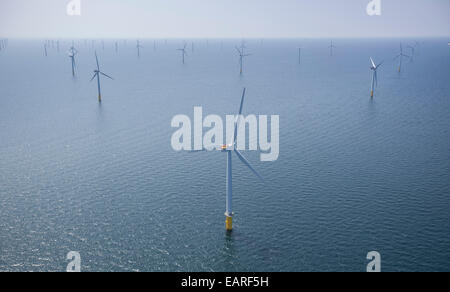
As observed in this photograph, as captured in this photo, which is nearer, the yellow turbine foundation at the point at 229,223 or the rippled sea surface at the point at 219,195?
the rippled sea surface at the point at 219,195

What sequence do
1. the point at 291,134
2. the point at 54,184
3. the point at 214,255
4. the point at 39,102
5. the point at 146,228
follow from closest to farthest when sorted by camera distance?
the point at 214,255, the point at 146,228, the point at 54,184, the point at 291,134, the point at 39,102

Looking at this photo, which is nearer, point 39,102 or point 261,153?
point 261,153

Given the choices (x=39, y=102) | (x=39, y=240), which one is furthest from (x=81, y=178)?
(x=39, y=102)

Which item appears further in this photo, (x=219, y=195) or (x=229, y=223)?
(x=219, y=195)

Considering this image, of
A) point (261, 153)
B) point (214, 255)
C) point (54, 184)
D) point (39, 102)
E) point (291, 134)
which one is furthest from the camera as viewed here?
point (39, 102)

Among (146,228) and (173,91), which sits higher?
(173,91)

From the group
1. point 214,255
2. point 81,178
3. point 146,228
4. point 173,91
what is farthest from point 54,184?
point 173,91

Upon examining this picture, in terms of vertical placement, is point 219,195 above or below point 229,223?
above

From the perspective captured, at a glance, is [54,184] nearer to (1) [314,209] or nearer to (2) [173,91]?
(1) [314,209]

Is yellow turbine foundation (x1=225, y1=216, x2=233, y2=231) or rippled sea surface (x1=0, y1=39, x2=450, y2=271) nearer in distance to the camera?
rippled sea surface (x1=0, y1=39, x2=450, y2=271)
